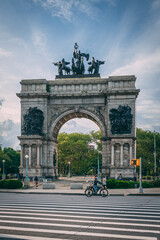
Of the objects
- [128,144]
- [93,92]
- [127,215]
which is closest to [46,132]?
[93,92]

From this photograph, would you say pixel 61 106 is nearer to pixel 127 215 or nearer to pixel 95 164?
pixel 127 215

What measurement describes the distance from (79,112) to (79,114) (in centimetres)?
140

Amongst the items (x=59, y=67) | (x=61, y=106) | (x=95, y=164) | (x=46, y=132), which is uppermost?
(x=59, y=67)

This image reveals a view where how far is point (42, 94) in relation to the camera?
43125mm

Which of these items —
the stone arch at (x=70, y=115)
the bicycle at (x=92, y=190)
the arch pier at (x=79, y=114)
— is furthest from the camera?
the stone arch at (x=70, y=115)

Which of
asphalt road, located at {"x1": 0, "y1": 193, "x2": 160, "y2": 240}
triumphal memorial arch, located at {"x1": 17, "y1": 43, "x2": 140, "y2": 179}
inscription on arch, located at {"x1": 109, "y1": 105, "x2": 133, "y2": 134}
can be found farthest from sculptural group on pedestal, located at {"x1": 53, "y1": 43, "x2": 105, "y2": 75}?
asphalt road, located at {"x1": 0, "y1": 193, "x2": 160, "y2": 240}

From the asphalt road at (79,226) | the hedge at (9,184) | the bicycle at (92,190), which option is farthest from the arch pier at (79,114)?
the asphalt road at (79,226)

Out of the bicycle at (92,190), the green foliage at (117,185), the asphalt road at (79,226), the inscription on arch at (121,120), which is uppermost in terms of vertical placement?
the inscription on arch at (121,120)

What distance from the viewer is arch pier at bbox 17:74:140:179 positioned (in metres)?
40.4

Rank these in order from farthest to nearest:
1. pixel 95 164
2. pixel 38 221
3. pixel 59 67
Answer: pixel 95 164, pixel 59 67, pixel 38 221

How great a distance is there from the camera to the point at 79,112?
44.0 meters

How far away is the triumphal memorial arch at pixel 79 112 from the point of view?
40.4 m

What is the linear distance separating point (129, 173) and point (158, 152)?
29.9m

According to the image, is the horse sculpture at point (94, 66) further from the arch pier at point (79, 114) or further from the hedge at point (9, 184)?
the hedge at point (9, 184)
